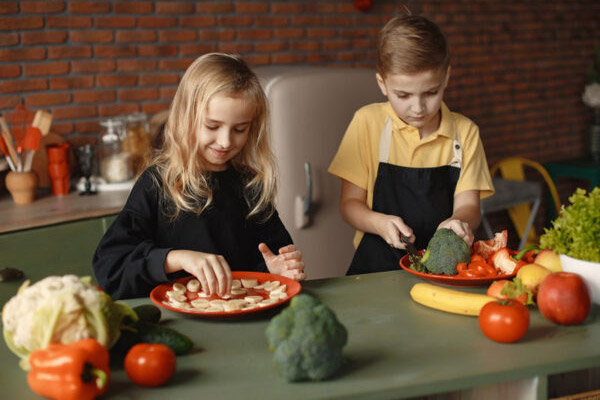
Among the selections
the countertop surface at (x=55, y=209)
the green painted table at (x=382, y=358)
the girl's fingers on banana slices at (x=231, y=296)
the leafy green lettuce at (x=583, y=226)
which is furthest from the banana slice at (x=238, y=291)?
the countertop surface at (x=55, y=209)

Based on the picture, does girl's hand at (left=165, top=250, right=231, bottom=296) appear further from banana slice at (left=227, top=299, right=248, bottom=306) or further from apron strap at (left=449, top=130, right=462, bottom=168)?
apron strap at (left=449, top=130, right=462, bottom=168)

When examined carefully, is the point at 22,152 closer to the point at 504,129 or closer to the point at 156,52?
the point at 156,52

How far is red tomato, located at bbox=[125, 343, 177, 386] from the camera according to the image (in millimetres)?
1183

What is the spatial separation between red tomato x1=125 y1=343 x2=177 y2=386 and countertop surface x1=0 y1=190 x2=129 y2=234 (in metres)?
1.80

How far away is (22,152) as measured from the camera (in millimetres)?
3299

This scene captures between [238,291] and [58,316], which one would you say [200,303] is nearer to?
[238,291]

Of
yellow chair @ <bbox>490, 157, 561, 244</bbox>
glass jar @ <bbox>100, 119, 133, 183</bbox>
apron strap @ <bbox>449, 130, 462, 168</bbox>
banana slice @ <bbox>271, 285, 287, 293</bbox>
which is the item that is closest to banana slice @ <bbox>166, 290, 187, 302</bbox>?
banana slice @ <bbox>271, 285, 287, 293</bbox>

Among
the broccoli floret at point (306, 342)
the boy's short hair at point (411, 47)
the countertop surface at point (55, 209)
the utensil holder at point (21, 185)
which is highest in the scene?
the boy's short hair at point (411, 47)

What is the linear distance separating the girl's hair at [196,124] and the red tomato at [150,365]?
79 cm

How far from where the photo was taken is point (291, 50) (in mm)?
4160

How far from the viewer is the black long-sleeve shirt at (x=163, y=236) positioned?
1.78 meters

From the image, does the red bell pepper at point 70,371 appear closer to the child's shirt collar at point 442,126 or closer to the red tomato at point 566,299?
the red tomato at point 566,299

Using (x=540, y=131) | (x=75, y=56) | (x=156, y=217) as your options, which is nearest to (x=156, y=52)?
(x=75, y=56)

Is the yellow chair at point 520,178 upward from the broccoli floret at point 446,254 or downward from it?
downward
